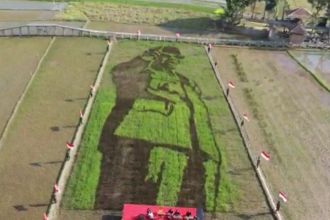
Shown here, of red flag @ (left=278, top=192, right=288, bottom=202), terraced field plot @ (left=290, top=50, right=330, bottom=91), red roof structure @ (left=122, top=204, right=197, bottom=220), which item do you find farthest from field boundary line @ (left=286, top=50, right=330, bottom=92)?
red roof structure @ (left=122, top=204, right=197, bottom=220)

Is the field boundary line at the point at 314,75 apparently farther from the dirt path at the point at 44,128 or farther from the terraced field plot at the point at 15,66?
the terraced field plot at the point at 15,66

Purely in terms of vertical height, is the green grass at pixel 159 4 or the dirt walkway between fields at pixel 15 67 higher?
the green grass at pixel 159 4

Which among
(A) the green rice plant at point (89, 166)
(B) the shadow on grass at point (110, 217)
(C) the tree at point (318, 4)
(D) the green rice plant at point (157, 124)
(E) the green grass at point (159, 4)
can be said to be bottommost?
(B) the shadow on grass at point (110, 217)

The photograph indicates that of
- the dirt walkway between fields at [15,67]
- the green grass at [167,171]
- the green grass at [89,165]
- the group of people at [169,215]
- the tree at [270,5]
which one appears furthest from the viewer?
the tree at [270,5]

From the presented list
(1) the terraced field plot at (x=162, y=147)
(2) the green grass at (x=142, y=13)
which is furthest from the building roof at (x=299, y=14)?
(1) the terraced field plot at (x=162, y=147)

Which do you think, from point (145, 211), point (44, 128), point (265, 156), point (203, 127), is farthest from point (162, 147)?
point (44, 128)

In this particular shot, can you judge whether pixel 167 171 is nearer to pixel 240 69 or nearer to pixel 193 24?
pixel 240 69
